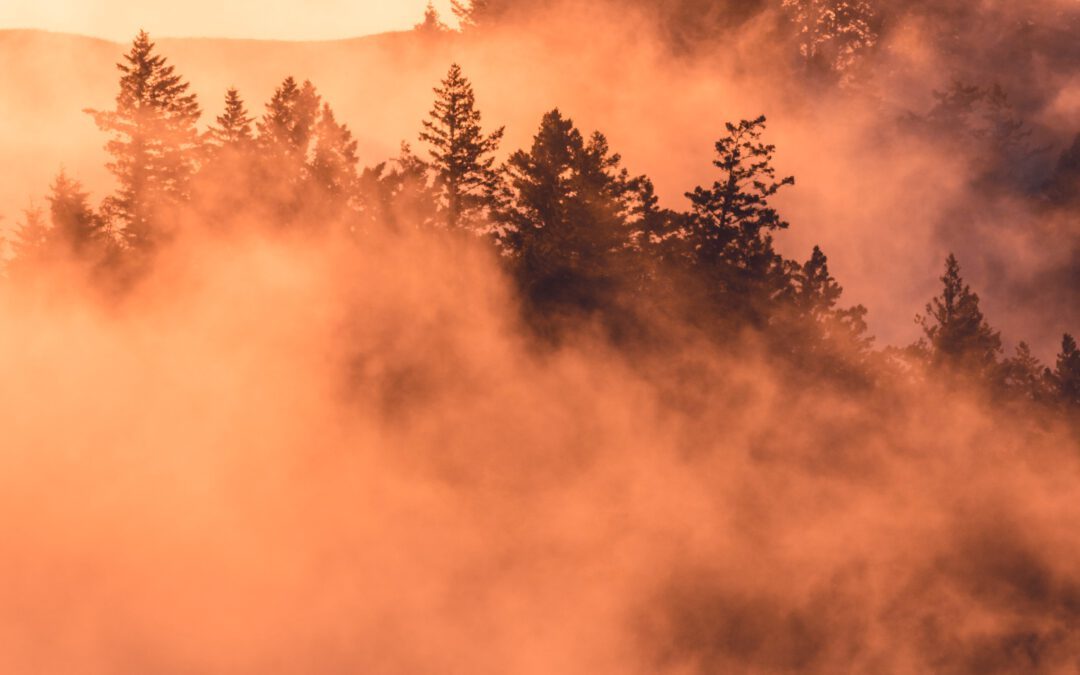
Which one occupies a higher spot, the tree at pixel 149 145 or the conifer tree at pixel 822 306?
the tree at pixel 149 145

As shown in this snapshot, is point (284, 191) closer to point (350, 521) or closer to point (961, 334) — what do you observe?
point (350, 521)

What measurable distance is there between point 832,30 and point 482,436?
220 feet

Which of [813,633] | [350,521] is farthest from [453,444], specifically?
[813,633]

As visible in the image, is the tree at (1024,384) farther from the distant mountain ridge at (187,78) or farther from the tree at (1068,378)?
the distant mountain ridge at (187,78)

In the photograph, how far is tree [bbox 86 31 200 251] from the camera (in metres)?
35.1

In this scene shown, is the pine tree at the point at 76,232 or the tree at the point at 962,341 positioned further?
the tree at the point at 962,341

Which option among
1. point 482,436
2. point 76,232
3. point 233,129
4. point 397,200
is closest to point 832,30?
point 397,200

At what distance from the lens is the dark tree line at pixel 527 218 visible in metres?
31.0

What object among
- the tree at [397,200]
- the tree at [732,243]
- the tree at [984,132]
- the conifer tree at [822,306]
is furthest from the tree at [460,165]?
the tree at [984,132]

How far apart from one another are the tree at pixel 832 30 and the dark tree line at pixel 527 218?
53570 mm

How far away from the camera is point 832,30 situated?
87812 mm

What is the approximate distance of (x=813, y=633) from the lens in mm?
31438

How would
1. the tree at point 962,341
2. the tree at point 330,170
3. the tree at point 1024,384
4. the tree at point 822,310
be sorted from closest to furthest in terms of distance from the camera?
the tree at point 822,310 < the tree at point 330,170 < the tree at point 962,341 < the tree at point 1024,384

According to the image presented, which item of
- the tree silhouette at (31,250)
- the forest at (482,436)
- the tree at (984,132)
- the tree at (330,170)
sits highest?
the tree at (984,132)
